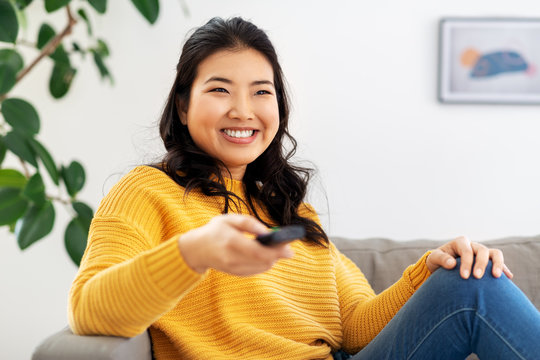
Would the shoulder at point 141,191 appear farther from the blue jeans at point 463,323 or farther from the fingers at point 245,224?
the blue jeans at point 463,323

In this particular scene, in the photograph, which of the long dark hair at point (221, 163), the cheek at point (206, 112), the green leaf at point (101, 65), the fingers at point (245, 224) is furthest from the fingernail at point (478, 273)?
the green leaf at point (101, 65)

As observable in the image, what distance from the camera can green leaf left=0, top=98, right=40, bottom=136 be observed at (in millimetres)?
1964

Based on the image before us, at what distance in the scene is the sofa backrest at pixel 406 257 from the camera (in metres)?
1.67

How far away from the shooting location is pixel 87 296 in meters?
0.94

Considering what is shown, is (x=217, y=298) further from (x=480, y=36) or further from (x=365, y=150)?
(x=480, y=36)

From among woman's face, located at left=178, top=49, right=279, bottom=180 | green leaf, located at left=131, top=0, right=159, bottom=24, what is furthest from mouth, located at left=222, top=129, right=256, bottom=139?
green leaf, located at left=131, top=0, right=159, bottom=24

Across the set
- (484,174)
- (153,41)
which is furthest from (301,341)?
(153,41)

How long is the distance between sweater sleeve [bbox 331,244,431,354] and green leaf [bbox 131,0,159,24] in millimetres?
1089

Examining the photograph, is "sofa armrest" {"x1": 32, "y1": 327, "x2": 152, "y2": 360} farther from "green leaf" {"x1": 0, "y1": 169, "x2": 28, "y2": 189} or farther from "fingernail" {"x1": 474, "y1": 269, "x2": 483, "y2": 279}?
"green leaf" {"x1": 0, "y1": 169, "x2": 28, "y2": 189}

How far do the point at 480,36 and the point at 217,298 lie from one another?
1880 mm

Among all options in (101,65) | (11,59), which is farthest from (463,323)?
(101,65)

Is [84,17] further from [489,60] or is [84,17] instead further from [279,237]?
[279,237]

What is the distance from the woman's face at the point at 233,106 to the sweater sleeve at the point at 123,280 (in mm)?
316

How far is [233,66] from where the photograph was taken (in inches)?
51.9
